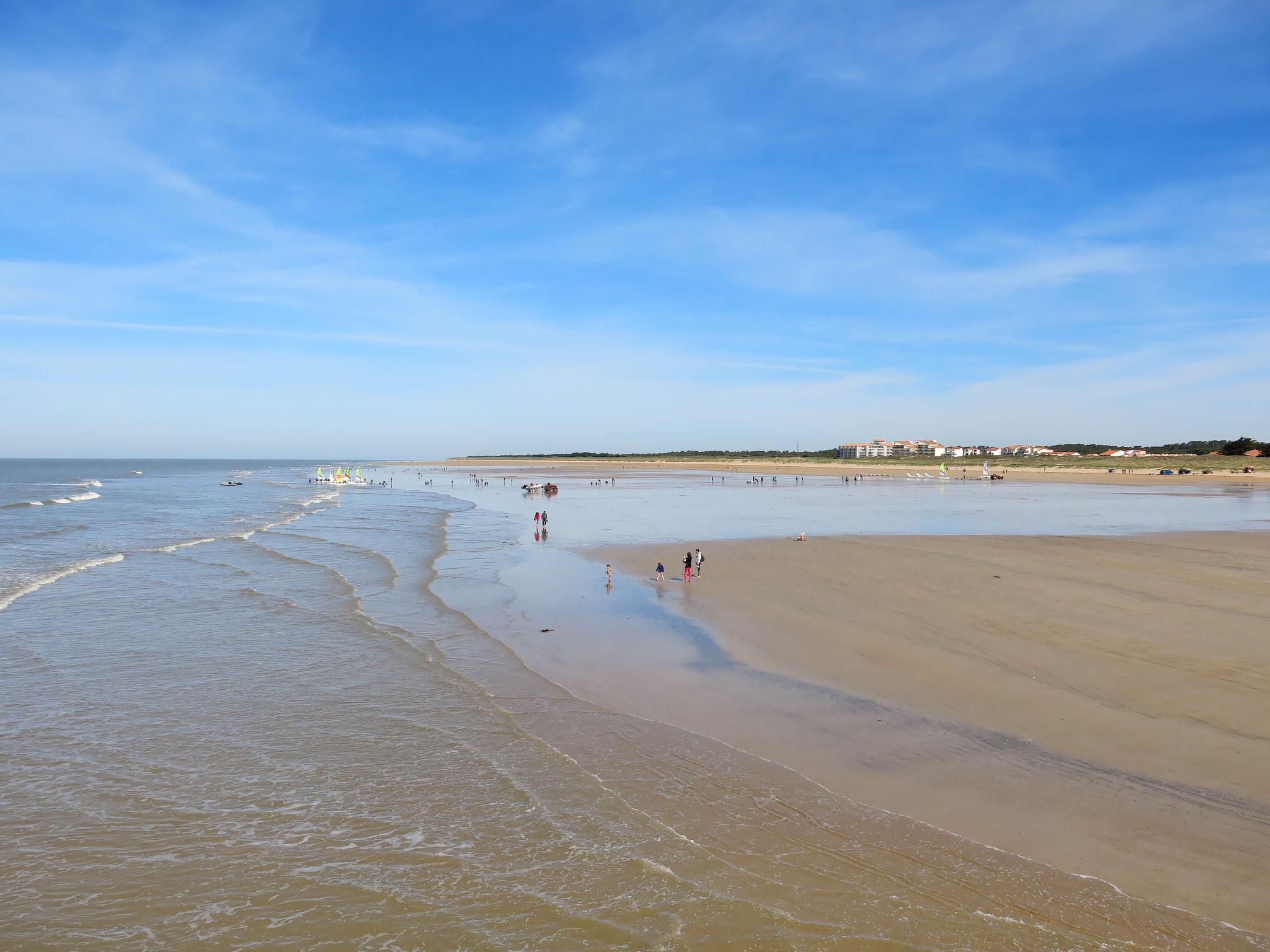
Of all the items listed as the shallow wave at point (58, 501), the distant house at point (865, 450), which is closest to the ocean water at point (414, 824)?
the shallow wave at point (58, 501)

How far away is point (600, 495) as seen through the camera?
61.4m

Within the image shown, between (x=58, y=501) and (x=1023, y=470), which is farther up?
(x=1023, y=470)

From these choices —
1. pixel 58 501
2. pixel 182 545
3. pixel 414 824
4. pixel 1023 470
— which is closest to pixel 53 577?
pixel 182 545

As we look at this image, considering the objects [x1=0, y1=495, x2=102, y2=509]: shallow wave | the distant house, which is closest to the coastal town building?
the distant house

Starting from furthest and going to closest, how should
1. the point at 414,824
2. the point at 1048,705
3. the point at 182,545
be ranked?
the point at 182,545 < the point at 1048,705 < the point at 414,824

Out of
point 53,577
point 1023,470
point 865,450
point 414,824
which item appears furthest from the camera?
point 865,450

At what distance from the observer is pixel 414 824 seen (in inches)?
292

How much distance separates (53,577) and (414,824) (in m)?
20.9

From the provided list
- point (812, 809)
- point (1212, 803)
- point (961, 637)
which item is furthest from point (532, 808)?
A: point (961, 637)

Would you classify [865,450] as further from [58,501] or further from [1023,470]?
[58,501]

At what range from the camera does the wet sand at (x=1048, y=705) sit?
6934 millimetres

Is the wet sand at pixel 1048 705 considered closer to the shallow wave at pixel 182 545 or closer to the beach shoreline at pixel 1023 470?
the shallow wave at pixel 182 545

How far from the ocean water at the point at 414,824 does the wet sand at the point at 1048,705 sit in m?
0.67

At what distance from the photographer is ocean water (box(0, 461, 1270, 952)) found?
5773mm
